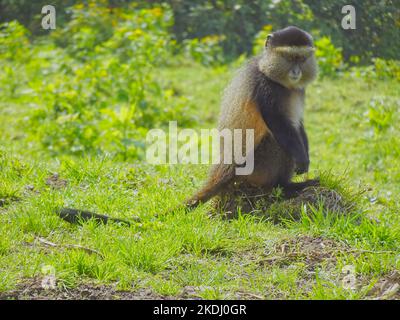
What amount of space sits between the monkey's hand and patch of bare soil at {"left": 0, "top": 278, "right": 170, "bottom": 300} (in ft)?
6.48

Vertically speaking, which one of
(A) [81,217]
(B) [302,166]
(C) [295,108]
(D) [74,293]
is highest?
(C) [295,108]

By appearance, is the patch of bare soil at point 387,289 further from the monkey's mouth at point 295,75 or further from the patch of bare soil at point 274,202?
the monkey's mouth at point 295,75

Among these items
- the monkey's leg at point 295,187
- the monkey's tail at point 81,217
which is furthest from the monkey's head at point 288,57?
the monkey's tail at point 81,217

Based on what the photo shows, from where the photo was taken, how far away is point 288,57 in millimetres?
5211

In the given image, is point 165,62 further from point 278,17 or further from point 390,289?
point 390,289

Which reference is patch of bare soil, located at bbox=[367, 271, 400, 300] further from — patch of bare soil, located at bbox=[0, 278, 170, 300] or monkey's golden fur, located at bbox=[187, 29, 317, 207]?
monkey's golden fur, located at bbox=[187, 29, 317, 207]

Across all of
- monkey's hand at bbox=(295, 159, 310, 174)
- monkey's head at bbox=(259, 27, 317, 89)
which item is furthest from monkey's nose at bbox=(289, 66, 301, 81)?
monkey's hand at bbox=(295, 159, 310, 174)

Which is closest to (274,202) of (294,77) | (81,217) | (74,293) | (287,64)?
(294,77)

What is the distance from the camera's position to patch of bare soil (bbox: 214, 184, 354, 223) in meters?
4.86

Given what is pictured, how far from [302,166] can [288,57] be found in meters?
0.85

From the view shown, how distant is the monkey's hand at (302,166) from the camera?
528 cm

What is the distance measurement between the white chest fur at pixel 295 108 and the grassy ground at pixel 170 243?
0.53 m

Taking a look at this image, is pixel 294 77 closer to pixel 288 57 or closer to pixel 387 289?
pixel 288 57
